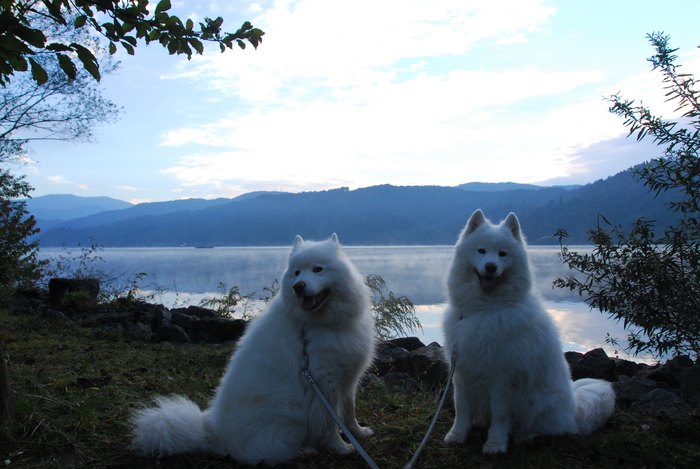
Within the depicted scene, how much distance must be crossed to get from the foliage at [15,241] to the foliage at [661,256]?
12573mm

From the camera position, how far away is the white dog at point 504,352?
3207 millimetres

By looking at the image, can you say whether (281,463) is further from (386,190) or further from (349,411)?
(386,190)

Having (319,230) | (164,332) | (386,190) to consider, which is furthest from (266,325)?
(386,190)

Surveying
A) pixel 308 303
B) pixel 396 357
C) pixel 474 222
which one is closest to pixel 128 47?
pixel 308 303

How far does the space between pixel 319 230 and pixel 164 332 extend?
4198 cm

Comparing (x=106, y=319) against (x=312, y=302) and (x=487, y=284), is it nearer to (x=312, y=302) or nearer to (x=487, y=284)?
(x=312, y=302)

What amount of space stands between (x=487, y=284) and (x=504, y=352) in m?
0.56

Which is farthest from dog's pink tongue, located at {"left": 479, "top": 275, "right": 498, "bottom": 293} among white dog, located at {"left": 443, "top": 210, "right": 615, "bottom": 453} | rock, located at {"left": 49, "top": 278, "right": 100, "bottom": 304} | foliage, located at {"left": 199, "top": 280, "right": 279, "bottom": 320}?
rock, located at {"left": 49, "top": 278, "right": 100, "bottom": 304}

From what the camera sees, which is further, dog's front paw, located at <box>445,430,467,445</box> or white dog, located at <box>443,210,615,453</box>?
dog's front paw, located at <box>445,430,467,445</box>

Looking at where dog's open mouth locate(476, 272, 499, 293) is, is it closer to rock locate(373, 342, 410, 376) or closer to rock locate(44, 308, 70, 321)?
rock locate(373, 342, 410, 376)

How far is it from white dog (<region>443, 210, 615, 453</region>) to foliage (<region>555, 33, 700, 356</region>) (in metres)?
2.42

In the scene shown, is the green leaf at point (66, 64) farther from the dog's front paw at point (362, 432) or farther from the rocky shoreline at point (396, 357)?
the rocky shoreline at point (396, 357)

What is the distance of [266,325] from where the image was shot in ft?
11.1

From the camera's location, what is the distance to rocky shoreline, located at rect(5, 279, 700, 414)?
15.7ft
